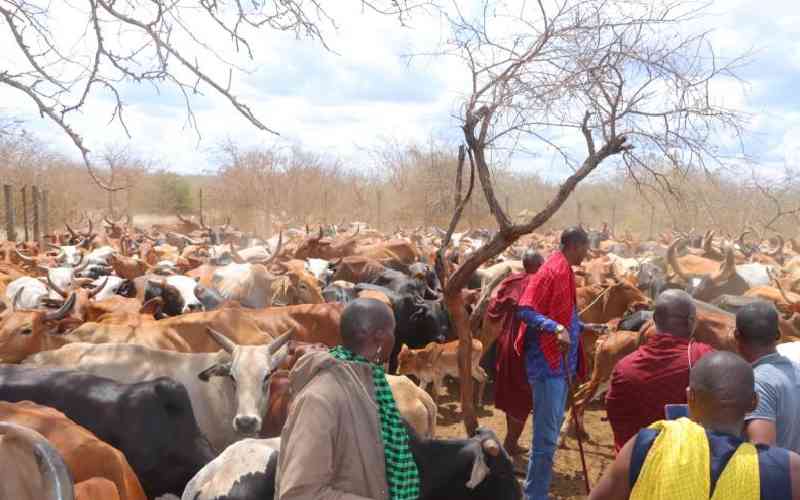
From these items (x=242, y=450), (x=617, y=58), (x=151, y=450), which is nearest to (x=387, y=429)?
(x=242, y=450)

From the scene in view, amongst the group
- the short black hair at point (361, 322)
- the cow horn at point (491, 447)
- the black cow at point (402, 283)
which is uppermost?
the short black hair at point (361, 322)

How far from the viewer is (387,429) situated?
251cm

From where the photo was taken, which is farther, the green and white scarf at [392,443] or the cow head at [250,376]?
the cow head at [250,376]

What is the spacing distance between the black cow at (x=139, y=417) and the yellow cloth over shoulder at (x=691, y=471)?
9.86 ft

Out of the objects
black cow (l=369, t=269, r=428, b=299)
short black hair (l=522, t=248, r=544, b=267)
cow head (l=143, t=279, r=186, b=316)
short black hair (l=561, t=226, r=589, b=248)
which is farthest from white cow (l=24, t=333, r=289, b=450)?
black cow (l=369, t=269, r=428, b=299)

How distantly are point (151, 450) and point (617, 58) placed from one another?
3880 mm

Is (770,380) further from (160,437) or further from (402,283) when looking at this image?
(402,283)

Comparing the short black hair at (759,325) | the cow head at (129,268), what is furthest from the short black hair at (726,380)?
the cow head at (129,268)

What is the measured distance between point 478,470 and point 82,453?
1956 mm

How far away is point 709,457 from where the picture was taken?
85.5 inches

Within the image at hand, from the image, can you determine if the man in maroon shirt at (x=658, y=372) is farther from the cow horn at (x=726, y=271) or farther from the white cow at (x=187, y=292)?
the cow horn at (x=726, y=271)

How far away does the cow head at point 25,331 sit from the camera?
245 inches

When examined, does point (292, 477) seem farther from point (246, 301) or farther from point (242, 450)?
point (246, 301)

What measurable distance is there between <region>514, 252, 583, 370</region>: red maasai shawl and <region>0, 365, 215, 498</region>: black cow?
7.93 ft
